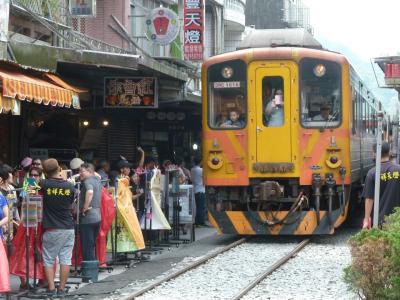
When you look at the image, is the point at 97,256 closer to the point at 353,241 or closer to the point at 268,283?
the point at 268,283

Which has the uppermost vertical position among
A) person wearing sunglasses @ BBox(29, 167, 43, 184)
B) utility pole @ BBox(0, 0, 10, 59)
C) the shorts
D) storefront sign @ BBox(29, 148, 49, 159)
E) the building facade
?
the building facade

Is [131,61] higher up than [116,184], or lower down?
higher up

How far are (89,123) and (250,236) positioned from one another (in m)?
5.20

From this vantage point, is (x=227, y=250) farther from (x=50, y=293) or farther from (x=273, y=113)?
(x=50, y=293)

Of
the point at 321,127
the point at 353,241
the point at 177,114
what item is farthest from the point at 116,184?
the point at 177,114

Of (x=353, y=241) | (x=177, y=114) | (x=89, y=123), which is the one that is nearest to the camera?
(x=353, y=241)

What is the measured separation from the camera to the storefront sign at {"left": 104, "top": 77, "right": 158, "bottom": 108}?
1759 centimetres

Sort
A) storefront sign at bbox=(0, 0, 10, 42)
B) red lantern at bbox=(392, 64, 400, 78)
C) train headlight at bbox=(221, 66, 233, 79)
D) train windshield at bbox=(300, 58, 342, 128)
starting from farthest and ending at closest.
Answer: red lantern at bbox=(392, 64, 400, 78) → train headlight at bbox=(221, 66, 233, 79) → train windshield at bbox=(300, 58, 342, 128) → storefront sign at bbox=(0, 0, 10, 42)

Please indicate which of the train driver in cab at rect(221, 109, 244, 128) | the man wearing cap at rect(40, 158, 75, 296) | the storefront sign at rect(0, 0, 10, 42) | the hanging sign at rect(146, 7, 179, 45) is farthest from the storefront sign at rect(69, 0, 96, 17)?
the man wearing cap at rect(40, 158, 75, 296)

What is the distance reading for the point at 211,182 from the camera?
1596 cm

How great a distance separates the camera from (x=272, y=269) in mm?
12266

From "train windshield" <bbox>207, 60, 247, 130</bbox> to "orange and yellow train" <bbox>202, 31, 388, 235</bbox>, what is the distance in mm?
18

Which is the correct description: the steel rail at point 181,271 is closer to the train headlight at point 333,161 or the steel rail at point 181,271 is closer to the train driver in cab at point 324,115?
the train headlight at point 333,161

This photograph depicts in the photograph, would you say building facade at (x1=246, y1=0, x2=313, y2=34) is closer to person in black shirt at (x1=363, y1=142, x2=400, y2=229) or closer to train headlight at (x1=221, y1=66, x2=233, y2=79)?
train headlight at (x1=221, y1=66, x2=233, y2=79)
